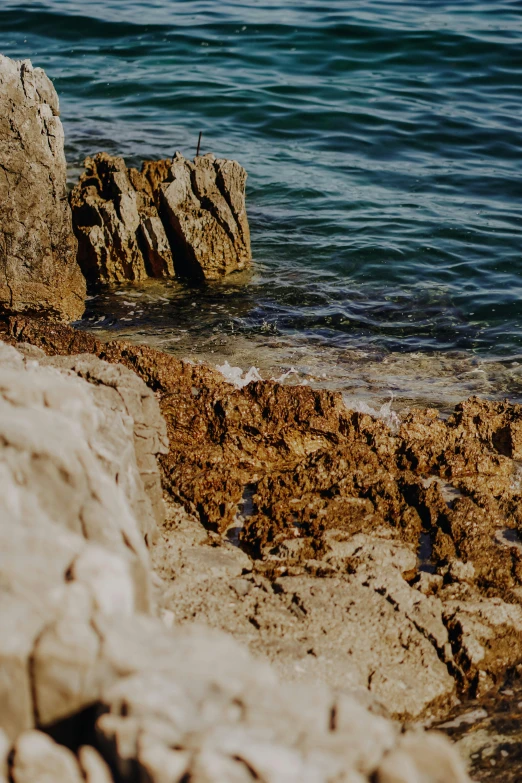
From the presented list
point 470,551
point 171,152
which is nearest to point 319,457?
point 470,551

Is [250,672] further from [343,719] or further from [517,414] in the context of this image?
[517,414]

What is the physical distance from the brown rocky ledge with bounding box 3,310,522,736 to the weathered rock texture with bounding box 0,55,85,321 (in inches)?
63.2

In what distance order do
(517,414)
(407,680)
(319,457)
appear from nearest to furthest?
(407,680), (319,457), (517,414)

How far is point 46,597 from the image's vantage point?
235 centimetres

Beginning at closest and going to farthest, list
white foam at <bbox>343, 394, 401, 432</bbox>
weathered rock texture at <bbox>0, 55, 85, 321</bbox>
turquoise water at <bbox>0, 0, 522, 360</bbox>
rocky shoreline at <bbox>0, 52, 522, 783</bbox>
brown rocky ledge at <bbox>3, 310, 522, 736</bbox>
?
rocky shoreline at <bbox>0, 52, 522, 783</bbox>, brown rocky ledge at <bbox>3, 310, 522, 736</bbox>, white foam at <bbox>343, 394, 401, 432</bbox>, weathered rock texture at <bbox>0, 55, 85, 321</bbox>, turquoise water at <bbox>0, 0, 522, 360</bbox>

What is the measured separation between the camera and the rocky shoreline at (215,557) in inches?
85.6

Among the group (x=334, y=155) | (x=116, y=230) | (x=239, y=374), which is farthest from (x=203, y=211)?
(x=334, y=155)

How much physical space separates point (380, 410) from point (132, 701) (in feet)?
15.5

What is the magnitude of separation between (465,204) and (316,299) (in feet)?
14.2

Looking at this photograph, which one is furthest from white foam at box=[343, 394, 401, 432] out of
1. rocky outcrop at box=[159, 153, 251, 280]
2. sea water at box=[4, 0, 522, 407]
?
rocky outcrop at box=[159, 153, 251, 280]

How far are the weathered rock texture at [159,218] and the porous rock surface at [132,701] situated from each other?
695 cm

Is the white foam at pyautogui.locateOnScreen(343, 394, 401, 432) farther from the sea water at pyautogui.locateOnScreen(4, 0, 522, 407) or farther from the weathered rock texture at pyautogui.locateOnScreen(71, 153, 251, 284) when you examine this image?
the weathered rock texture at pyautogui.locateOnScreen(71, 153, 251, 284)

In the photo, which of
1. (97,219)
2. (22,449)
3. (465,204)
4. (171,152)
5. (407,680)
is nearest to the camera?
(22,449)

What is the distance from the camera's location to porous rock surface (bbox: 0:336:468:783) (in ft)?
6.77
